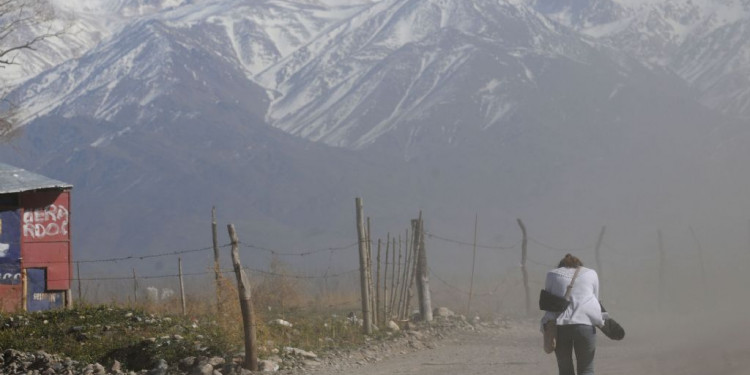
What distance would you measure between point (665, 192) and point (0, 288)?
5885 inches

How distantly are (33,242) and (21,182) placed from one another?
153 cm

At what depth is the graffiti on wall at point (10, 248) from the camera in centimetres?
3033

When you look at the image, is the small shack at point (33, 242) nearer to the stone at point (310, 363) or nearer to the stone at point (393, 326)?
the stone at point (393, 326)

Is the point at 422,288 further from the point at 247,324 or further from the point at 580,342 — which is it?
the point at 580,342

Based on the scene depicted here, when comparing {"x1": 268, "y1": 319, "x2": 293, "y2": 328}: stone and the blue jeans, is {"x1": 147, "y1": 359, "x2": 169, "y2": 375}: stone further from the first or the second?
Answer: the blue jeans

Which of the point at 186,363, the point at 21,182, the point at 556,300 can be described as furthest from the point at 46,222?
the point at 556,300

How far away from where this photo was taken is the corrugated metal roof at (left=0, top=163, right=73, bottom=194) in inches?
1176

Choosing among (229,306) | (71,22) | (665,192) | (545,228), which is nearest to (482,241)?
(545,228)

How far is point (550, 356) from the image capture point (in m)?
25.4

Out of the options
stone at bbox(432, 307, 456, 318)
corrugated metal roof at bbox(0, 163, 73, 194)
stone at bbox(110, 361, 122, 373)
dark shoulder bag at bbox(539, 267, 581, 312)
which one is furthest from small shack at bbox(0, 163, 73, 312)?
dark shoulder bag at bbox(539, 267, 581, 312)

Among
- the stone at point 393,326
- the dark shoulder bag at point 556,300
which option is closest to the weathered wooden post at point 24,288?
the stone at point 393,326

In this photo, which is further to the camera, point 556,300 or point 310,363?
point 310,363

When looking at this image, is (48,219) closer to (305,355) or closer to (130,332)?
(130,332)

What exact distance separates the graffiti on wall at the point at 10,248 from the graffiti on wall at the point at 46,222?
34 cm
